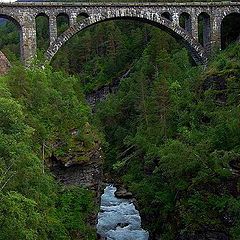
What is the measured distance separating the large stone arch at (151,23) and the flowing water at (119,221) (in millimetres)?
11761

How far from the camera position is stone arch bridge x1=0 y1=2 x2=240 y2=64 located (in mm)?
34969

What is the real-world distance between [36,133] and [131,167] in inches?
654

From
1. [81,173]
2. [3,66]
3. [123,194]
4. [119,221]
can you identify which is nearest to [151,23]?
[123,194]

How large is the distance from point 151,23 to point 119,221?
1699cm

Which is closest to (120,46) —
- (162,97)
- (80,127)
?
(162,97)

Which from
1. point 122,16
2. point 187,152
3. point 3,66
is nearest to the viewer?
point 187,152

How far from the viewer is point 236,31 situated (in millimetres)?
44594

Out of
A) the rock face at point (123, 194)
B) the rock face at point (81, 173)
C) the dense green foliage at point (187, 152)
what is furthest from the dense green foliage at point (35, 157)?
the rock face at point (123, 194)

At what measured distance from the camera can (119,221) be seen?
3020 centimetres

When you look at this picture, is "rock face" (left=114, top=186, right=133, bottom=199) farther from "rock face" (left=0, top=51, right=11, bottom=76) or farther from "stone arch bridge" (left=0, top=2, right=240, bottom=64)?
"rock face" (left=0, top=51, right=11, bottom=76)

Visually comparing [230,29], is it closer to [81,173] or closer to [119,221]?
[119,221]

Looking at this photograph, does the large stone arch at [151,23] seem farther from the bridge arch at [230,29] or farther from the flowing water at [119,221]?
the flowing water at [119,221]

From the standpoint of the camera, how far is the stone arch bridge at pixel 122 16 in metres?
35.0

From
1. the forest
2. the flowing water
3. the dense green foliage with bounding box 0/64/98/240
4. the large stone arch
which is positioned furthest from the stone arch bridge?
the flowing water
